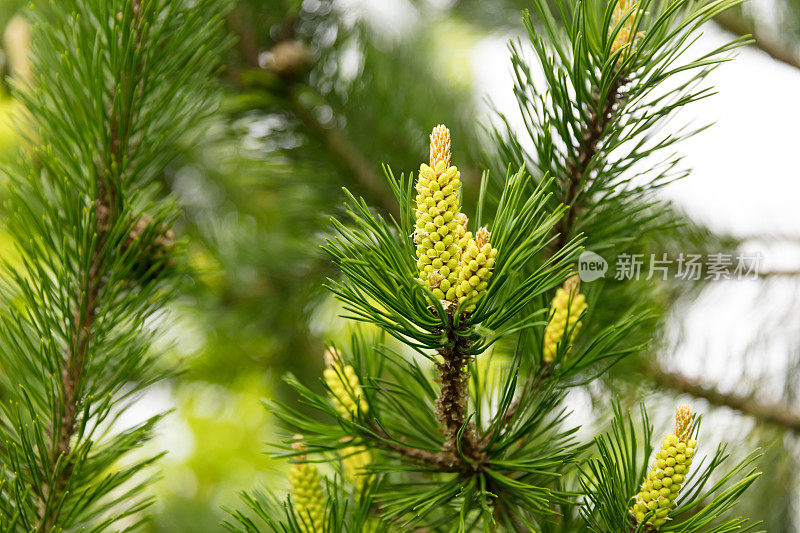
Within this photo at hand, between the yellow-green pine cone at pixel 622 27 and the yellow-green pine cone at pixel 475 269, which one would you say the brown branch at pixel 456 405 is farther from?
the yellow-green pine cone at pixel 622 27

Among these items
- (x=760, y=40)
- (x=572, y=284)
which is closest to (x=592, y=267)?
(x=572, y=284)

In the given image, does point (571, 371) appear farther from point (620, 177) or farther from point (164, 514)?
point (164, 514)

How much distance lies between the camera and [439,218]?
266mm

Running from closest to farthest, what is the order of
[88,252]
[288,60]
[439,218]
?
[439,218] < [88,252] < [288,60]

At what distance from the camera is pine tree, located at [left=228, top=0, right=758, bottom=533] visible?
0.28 metres

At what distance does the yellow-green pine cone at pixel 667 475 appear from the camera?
0.29 m

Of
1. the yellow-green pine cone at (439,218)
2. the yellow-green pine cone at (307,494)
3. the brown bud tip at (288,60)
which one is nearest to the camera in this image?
the yellow-green pine cone at (439,218)

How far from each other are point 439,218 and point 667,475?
0.51 feet

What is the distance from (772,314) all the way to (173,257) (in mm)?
661

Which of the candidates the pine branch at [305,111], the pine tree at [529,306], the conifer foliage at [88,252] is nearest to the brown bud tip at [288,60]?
the pine branch at [305,111]

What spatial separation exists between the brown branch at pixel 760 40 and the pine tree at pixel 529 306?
17.3 inches

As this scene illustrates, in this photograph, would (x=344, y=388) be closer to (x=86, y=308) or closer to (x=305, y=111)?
(x=86, y=308)

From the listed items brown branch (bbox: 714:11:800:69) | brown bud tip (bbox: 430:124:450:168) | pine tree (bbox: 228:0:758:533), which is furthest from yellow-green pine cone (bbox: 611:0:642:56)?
brown branch (bbox: 714:11:800:69)

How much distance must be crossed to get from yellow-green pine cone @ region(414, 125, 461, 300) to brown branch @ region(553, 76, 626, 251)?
76mm
